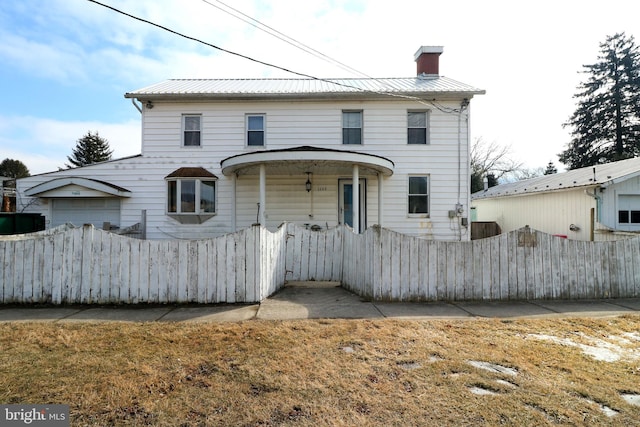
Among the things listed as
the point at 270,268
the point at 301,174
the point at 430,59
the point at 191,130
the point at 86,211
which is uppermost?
the point at 430,59

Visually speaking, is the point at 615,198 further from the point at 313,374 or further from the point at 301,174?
the point at 313,374

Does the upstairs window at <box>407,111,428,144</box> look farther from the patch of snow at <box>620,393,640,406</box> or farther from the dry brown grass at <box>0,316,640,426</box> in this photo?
the patch of snow at <box>620,393,640,406</box>

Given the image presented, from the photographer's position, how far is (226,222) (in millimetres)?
11695

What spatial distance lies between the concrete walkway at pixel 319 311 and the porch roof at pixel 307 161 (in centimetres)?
427

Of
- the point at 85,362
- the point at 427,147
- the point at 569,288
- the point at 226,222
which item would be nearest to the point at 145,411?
the point at 85,362

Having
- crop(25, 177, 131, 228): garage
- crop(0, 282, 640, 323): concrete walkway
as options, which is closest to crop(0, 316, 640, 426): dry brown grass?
crop(0, 282, 640, 323): concrete walkway

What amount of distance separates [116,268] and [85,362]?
9.10 feet

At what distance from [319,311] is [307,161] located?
515 cm

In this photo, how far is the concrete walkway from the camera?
5.11 m

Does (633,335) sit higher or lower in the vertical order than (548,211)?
lower

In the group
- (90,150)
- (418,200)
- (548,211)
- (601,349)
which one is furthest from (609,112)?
(90,150)

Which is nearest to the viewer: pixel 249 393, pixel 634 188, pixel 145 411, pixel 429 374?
pixel 145 411

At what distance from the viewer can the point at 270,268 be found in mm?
6602

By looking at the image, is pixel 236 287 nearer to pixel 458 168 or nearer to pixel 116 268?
pixel 116 268
